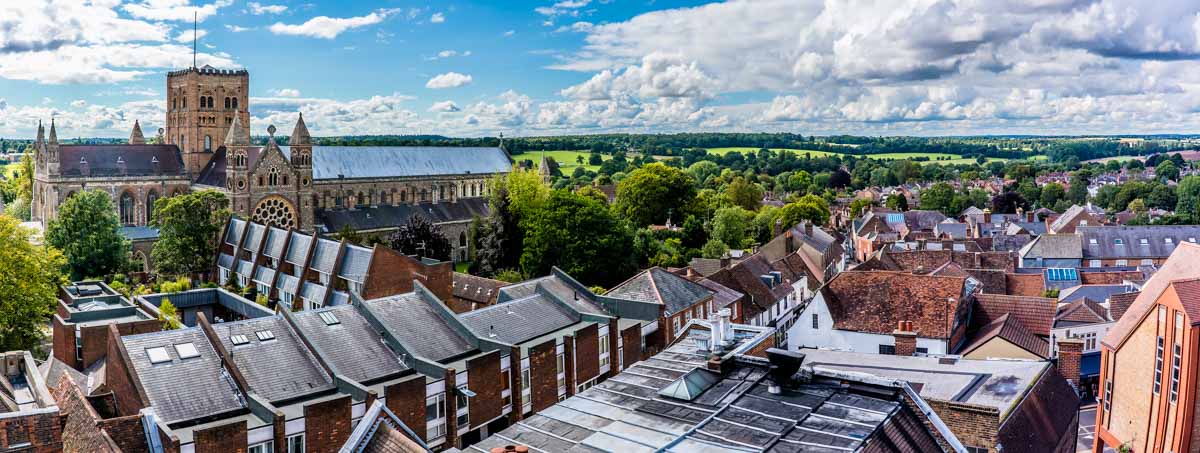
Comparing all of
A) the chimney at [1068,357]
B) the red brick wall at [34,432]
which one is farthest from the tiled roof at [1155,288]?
the red brick wall at [34,432]

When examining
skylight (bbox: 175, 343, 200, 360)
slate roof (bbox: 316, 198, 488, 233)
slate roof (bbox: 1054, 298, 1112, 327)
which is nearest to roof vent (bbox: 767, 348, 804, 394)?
skylight (bbox: 175, 343, 200, 360)

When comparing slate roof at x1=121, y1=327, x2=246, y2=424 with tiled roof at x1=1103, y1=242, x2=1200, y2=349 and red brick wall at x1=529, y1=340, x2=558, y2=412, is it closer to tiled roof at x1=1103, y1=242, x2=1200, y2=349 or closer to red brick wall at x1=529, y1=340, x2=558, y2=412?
red brick wall at x1=529, y1=340, x2=558, y2=412

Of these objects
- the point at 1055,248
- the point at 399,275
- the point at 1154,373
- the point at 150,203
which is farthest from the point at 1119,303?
the point at 150,203

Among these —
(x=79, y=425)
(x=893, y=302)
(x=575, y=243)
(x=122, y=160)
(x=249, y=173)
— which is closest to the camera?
(x=79, y=425)

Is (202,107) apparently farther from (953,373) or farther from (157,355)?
(953,373)

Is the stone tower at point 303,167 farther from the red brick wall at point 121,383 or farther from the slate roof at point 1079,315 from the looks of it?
the slate roof at point 1079,315

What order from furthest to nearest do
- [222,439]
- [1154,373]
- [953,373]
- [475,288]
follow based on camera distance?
[475,288], [1154,373], [953,373], [222,439]

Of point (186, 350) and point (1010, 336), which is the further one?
point (1010, 336)
